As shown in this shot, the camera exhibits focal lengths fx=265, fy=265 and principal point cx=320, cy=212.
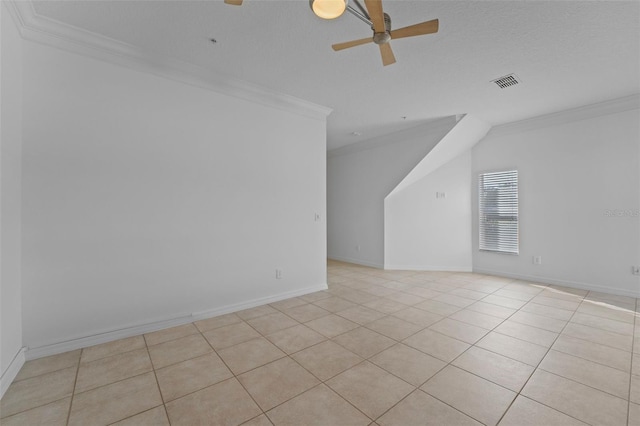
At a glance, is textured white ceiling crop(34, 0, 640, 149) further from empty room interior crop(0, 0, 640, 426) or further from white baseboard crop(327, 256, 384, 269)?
white baseboard crop(327, 256, 384, 269)

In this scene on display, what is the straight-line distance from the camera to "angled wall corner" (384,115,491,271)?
544 centimetres

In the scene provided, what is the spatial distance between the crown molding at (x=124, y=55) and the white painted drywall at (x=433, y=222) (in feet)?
11.1

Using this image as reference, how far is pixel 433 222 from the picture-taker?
5.59 metres

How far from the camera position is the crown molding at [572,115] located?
383cm

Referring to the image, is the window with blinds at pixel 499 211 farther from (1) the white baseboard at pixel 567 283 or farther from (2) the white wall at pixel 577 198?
(1) the white baseboard at pixel 567 283

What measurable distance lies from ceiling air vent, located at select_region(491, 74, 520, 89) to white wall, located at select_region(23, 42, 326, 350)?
2.73m

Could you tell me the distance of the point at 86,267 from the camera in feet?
8.07

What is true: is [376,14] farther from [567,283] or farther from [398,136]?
[567,283]

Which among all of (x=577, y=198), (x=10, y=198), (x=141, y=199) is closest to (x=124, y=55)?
(x=141, y=199)

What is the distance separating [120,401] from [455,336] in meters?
2.84

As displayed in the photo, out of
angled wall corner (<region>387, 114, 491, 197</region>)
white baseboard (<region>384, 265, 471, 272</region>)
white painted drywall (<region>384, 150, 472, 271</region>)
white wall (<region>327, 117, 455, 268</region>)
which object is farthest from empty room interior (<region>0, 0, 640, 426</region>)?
white painted drywall (<region>384, 150, 472, 271</region>)

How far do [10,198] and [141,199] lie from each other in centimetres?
88

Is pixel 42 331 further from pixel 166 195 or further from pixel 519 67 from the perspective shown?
pixel 519 67

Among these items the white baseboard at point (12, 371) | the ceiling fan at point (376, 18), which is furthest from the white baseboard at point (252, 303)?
the ceiling fan at point (376, 18)
